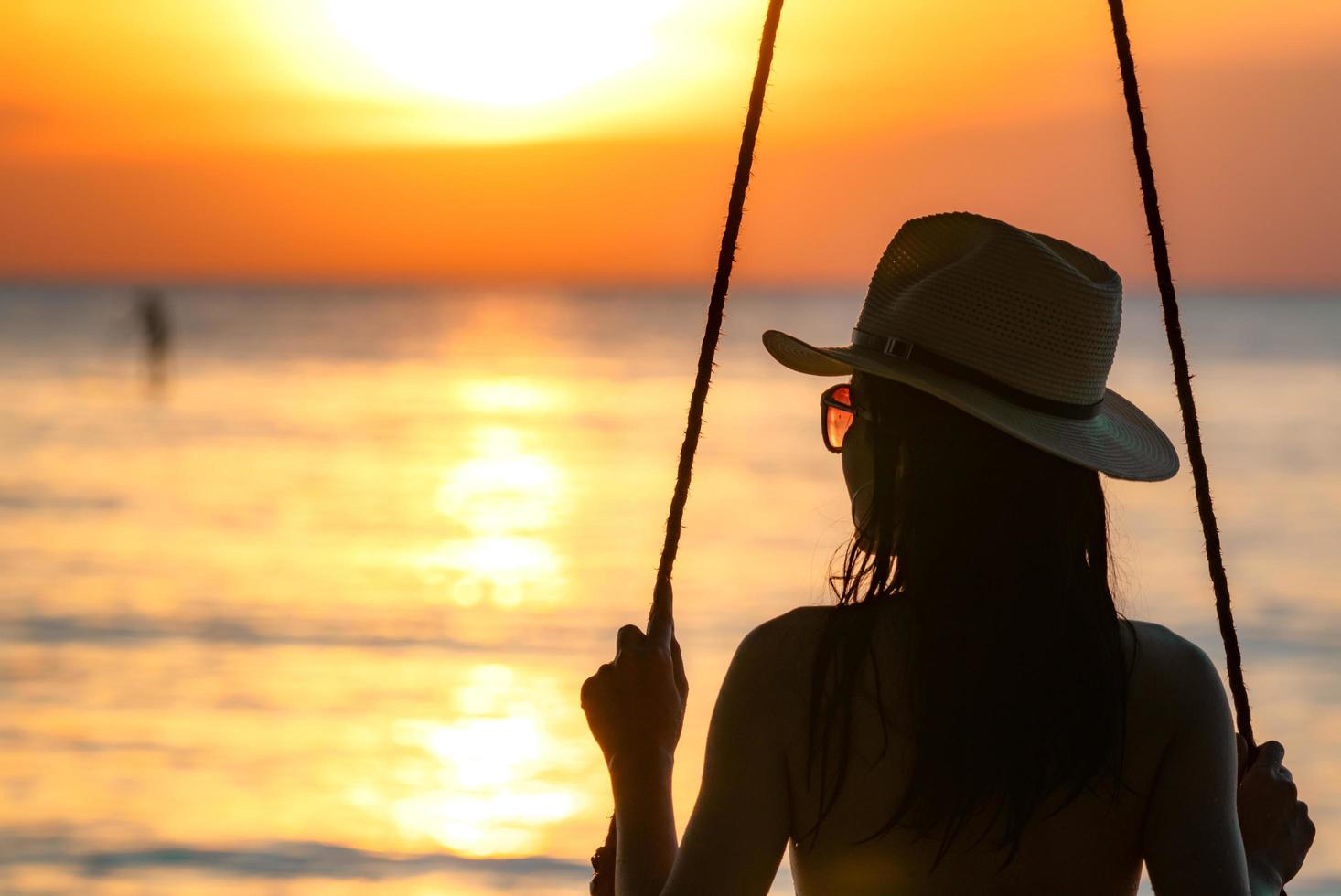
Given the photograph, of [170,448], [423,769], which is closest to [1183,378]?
[423,769]

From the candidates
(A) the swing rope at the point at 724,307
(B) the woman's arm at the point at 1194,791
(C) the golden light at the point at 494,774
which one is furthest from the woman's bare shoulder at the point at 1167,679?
(C) the golden light at the point at 494,774

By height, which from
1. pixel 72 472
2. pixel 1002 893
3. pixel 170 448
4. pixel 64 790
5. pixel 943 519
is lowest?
pixel 1002 893

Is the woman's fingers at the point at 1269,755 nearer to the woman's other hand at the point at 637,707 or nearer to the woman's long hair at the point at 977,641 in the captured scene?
the woman's long hair at the point at 977,641

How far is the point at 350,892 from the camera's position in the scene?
5.18 metres

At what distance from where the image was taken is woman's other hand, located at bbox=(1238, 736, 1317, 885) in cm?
167

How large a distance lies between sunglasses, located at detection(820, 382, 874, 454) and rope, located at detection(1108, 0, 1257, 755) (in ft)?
1.46

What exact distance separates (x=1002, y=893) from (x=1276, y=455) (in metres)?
15.9

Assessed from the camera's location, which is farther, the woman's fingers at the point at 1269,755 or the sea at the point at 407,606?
the sea at the point at 407,606

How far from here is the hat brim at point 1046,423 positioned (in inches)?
53.9

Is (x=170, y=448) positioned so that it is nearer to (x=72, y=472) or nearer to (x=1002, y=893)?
(x=72, y=472)

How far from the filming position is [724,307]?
1748mm

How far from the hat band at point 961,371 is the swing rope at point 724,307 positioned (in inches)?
11.4

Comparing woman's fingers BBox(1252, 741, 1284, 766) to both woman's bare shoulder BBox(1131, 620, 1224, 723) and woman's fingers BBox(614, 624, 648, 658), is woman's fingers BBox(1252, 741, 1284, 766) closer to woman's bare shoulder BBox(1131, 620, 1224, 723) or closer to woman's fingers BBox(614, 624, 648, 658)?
woman's bare shoulder BBox(1131, 620, 1224, 723)

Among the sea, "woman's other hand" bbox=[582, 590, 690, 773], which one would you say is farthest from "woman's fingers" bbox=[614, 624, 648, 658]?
the sea
